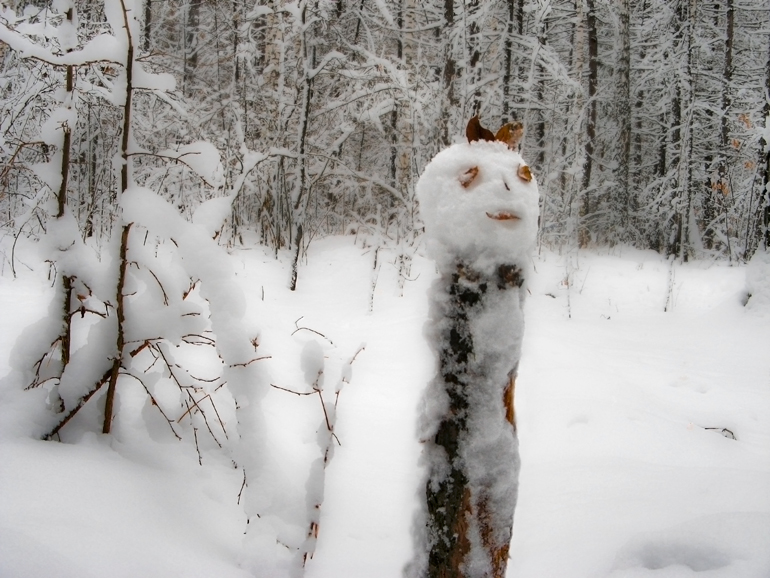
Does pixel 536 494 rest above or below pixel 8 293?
below

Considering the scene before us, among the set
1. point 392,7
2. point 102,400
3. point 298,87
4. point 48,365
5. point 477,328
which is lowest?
point 102,400

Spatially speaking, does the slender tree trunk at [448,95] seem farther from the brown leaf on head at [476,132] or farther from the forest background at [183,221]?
the brown leaf on head at [476,132]

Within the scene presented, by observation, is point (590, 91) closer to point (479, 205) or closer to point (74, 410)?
point (479, 205)

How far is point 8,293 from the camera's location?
11.7 ft

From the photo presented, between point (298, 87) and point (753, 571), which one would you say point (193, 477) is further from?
point (298, 87)

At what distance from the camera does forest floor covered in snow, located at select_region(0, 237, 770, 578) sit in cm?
122

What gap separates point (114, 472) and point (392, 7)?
12.0 m

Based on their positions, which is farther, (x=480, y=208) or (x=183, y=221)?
(x=183, y=221)

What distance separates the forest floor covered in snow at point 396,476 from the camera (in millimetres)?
1219

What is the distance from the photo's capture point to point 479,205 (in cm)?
91

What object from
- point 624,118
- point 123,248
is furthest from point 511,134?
point 624,118

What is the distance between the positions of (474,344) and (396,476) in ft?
4.24

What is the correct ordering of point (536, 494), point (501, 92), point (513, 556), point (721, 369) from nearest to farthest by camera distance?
point (513, 556), point (536, 494), point (721, 369), point (501, 92)

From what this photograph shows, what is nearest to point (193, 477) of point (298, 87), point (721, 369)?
point (721, 369)
